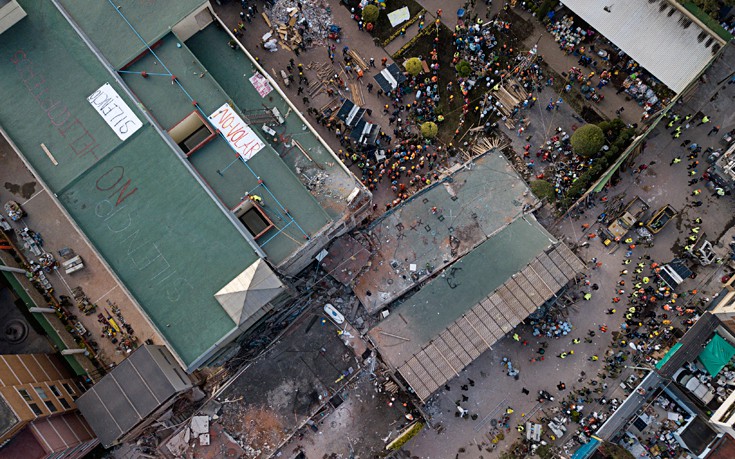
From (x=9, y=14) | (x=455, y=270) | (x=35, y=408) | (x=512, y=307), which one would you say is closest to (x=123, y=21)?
(x=9, y=14)

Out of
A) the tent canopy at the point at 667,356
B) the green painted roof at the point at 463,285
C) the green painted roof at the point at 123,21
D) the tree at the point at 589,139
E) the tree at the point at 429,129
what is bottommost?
the tent canopy at the point at 667,356

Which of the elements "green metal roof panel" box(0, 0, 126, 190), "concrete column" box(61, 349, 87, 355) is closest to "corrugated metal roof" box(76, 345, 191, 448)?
"concrete column" box(61, 349, 87, 355)

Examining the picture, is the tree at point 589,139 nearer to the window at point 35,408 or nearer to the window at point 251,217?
the window at point 251,217

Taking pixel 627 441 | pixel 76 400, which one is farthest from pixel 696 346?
pixel 76 400

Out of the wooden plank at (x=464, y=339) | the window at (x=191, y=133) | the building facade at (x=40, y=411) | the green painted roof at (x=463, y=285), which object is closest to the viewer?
the building facade at (x=40, y=411)

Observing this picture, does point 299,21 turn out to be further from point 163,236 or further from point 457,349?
point 457,349

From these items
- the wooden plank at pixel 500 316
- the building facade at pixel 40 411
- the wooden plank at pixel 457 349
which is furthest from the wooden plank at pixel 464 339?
the building facade at pixel 40 411

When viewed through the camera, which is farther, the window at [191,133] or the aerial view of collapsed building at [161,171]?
the window at [191,133]

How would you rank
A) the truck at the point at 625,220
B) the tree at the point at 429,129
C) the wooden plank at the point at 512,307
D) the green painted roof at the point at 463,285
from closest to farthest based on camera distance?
the wooden plank at the point at 512,307 < the green painted roof at the point at 463,285 < the truck at the point at 625,220 < the tree at the point at 429,129

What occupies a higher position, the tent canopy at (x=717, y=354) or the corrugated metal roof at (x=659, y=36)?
the corrugated metal roof at (x=659, y=36)
